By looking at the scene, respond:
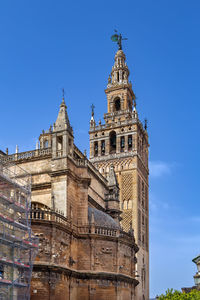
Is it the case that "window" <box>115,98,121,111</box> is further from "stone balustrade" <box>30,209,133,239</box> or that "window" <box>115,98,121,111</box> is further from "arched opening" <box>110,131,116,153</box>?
"stone balustrade" <box>30,209,133,239</box>

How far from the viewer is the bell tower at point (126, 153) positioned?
59.9 metres

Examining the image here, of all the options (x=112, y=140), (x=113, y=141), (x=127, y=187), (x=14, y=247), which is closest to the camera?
(x=14, y=247)

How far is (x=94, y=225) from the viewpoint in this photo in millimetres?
37000

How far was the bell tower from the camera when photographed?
5991 centimetres

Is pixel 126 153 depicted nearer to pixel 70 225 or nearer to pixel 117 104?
pixel 117 104

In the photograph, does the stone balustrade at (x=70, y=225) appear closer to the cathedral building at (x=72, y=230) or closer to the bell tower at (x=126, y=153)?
the cathedral building at (x=72, y=230)

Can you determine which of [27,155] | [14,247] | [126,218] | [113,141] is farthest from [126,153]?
[14,247]

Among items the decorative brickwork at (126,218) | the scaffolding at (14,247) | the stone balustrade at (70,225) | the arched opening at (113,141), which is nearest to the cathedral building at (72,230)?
the stone balustrade at (70,225)

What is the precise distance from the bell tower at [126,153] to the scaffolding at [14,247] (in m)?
29.6

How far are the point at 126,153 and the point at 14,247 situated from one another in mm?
36077

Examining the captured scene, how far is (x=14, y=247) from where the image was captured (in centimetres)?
2816

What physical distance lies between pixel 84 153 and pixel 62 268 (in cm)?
1147

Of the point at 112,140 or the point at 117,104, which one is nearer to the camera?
the point at 112,140

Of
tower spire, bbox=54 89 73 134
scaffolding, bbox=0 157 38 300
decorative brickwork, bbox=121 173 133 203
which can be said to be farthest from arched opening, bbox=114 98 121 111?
scaffolding, bbox=0 157 38 300
